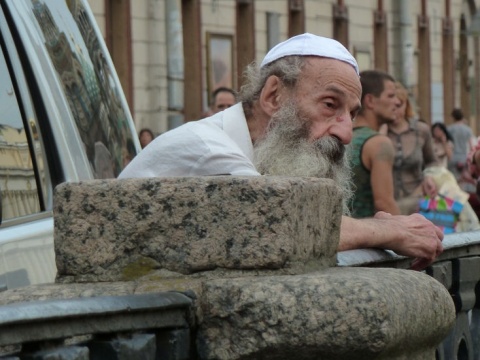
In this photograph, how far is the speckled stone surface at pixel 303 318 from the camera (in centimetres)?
318

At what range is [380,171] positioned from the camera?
9.31 meters

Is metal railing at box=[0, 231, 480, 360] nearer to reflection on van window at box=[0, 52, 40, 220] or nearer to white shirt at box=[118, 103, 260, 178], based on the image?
reflection on van window at box=[0, 52, 40, 220]

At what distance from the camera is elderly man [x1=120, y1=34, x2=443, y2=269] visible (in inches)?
181

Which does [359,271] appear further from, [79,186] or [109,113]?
[109,113]

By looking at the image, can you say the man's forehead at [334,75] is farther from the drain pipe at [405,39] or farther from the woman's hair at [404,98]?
the drain pipe at [405,39]

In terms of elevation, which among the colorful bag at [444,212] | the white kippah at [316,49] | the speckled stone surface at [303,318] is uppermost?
the white kippah at [316,49]

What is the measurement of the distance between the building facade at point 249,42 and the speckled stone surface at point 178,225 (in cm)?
2095

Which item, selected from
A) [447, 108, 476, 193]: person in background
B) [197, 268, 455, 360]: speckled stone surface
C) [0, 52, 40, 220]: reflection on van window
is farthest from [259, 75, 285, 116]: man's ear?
[447, 108, 476, 193]: person in background

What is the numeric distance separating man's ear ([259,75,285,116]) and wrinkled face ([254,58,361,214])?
0.04 m

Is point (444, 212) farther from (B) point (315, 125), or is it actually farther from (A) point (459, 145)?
(A) point (459, 145)

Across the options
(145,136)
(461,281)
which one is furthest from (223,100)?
(461,281)

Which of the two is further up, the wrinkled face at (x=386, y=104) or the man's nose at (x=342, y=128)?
the wrinkled face at (x=386, y=104)

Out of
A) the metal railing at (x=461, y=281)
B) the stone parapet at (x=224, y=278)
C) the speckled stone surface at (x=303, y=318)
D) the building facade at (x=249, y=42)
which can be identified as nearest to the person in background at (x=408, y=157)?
the metal railing at (x=461, y=281)

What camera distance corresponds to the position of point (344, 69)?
5.05m
